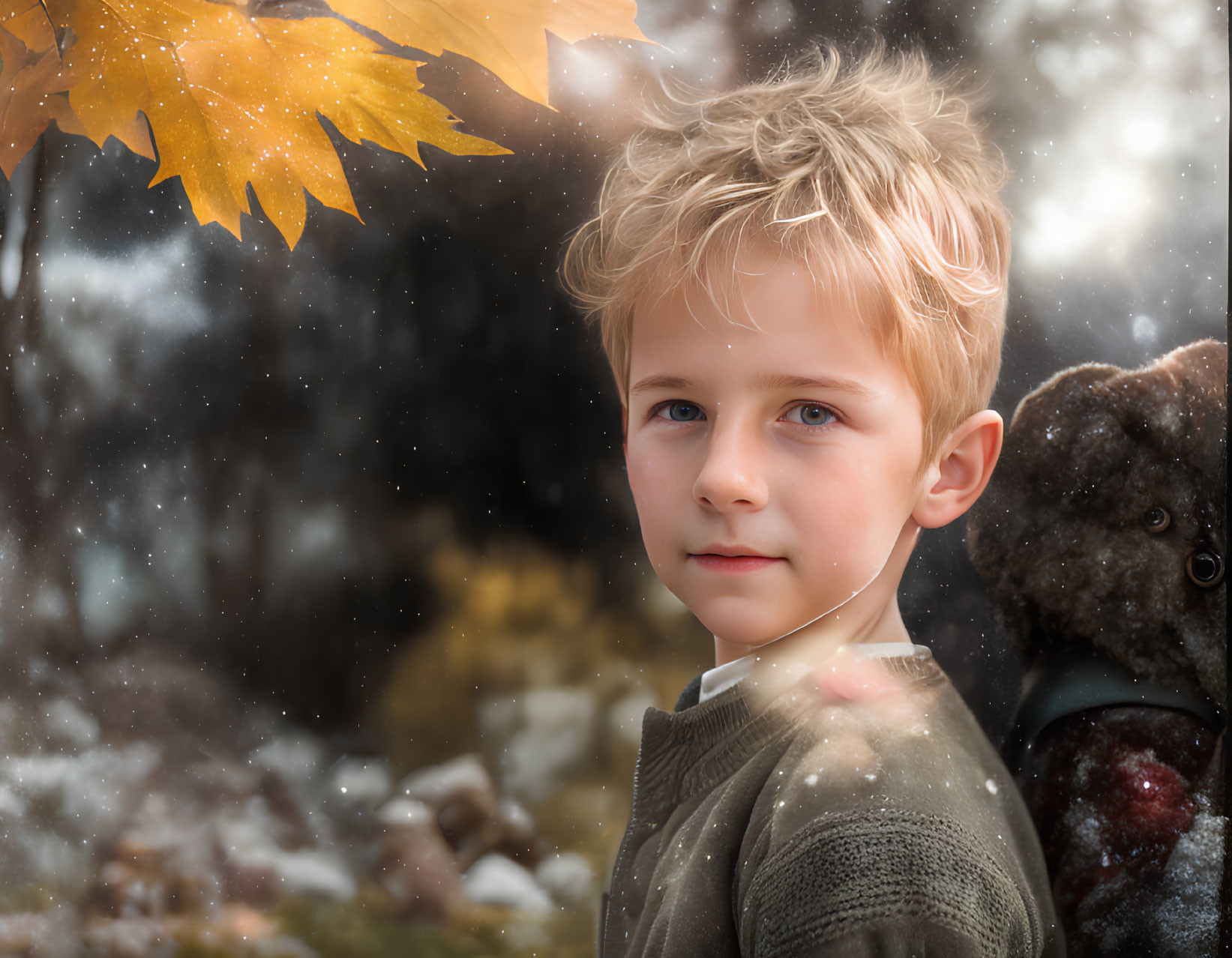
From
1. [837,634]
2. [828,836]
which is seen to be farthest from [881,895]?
[837,634]

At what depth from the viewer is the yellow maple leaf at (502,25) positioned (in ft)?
2.36

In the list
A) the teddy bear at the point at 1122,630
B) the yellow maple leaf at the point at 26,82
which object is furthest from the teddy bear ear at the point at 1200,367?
the yellow maple leaf at the point at 26,82

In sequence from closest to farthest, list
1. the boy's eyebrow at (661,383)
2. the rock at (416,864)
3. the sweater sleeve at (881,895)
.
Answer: the sweater sleeve at (881,895) < the boy's eyebrow at (661,383) < the rock at (416,864)

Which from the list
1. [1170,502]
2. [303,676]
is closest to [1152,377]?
[1170,502]

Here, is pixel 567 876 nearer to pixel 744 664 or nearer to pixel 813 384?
pixel 744 664

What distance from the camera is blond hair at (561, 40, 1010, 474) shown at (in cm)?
61

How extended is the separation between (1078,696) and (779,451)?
0.96 feet

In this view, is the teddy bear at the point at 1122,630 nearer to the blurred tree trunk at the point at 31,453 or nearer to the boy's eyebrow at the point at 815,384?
the boy's eyebrow at the point at 815,384

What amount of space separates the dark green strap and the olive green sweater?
3 cm

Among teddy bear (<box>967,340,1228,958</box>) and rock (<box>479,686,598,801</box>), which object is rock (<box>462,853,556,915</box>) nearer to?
rock (<box>479,686,598,801</box>)

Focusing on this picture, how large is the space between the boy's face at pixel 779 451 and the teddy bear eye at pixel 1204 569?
22cm

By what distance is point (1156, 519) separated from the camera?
2.21 ft

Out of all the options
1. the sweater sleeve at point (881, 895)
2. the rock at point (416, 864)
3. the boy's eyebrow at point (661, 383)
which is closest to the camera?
the sweater sleeve at point (881, 895)

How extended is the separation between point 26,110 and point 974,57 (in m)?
0.82
